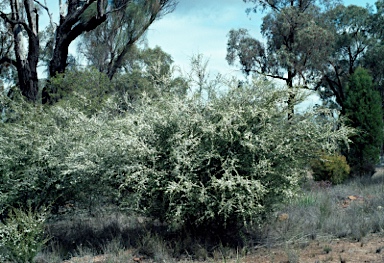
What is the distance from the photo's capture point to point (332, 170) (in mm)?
15469

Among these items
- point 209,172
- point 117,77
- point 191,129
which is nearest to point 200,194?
point 209,172

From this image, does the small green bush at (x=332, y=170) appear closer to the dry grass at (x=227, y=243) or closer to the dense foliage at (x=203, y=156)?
the dry grass at (x=227, y=243)

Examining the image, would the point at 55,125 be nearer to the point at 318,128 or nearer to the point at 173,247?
the point at 173,247

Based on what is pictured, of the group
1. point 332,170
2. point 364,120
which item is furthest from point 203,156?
point 364,120

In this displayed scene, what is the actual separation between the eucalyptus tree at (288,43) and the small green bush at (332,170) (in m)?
12.3

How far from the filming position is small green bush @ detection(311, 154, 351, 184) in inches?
604

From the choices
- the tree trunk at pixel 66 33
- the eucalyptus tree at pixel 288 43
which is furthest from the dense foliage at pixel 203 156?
the eucalyptus tree at pixel 288 43

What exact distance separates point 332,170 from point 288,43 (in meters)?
15.2

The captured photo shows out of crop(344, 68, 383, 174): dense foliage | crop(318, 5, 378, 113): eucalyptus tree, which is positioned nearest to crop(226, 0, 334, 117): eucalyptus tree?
crop(318, 5, 378, 113): eucalyptus tree

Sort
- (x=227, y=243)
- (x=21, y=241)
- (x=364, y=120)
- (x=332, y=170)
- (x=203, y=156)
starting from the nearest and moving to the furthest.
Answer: (x=21, y=241) → (x=203, y=156) → (x=227, y=243) → (x=332, y=170) → (x=364, y=120)

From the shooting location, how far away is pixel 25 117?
955cm

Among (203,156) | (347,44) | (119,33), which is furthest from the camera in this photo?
(347,44)

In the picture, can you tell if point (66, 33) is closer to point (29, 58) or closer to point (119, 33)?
point (29, 58)

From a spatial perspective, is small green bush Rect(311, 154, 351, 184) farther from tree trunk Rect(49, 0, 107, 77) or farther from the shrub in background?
tree trunk Rect(49, 0, 107, 77)
